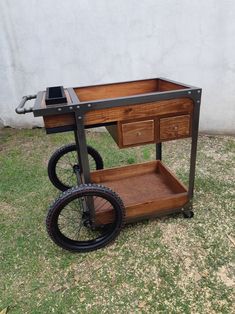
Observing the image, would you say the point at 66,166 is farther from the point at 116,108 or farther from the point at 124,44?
the point at 124,44

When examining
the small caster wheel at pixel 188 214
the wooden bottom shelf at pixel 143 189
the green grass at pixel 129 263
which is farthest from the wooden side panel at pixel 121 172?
the small caster wheel at pixel 188 214

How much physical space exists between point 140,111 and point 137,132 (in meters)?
0.13

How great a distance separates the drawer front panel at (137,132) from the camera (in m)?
1.73

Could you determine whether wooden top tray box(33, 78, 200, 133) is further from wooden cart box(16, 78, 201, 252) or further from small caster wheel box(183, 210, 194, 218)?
small caster wheel box(183, 210, 194, 218)

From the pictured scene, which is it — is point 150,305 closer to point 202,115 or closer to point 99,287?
point 99,287

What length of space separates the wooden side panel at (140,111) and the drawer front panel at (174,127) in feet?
0.15

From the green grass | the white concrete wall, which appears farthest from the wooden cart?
the white concrete wall

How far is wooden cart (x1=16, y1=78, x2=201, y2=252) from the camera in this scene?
163cm

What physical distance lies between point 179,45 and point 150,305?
2.95 metres

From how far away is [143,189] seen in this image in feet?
7.68

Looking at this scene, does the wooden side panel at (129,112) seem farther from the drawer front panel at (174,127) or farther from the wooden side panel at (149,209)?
the wooden side panel at (149,209)

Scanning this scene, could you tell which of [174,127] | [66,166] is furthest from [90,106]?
[66,166]

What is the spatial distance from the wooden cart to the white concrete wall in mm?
1461

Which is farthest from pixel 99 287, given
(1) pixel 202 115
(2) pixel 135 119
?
(1) pixel 202 115
